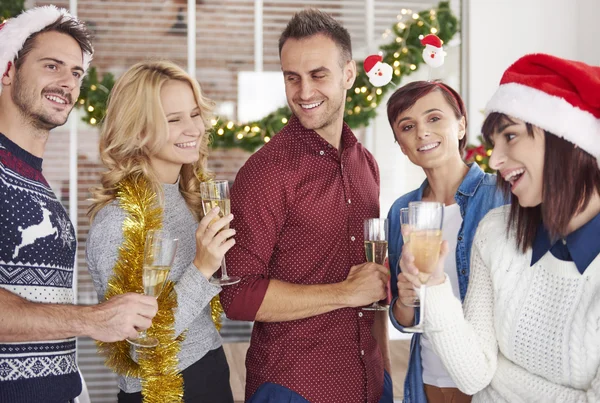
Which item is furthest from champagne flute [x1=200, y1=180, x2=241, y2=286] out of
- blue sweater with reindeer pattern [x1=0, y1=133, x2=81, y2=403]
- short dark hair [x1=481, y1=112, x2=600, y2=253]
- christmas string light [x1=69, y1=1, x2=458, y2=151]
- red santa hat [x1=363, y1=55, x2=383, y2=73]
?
christmas string light [x1=69, y1=1, x2=458, y2=151]

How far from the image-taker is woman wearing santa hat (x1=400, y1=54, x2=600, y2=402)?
1484mm

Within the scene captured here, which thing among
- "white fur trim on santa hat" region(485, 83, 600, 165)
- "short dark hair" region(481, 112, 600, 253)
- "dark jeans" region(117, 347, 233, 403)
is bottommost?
"dark jeans" region(117, 347, 233, 403)

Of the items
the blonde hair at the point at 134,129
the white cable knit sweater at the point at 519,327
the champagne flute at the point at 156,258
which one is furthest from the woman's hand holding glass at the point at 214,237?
the white cable knit sweater at the point at 519,327

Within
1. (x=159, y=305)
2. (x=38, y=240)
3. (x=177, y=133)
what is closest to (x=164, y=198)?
(x=177, y=133)

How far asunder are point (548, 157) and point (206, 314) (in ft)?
4.17

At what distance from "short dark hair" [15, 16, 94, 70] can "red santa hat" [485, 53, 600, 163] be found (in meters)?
1.40

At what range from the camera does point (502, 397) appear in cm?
162

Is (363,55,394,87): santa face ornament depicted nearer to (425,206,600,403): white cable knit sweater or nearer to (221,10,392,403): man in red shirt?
(221,10,392,403): man in red shirt

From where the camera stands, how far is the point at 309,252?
2.12 m

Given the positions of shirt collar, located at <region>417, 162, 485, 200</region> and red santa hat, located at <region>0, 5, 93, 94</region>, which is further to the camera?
shirt collar, located at <region>417, 162, 485, 200</region>

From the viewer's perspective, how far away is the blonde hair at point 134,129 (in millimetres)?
2221

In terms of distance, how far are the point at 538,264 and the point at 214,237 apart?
0.88 metres

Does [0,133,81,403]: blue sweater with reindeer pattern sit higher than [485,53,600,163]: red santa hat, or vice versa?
[485,53,600,163]: red santa hat

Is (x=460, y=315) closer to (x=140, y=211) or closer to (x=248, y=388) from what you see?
(x=248, y=388)
